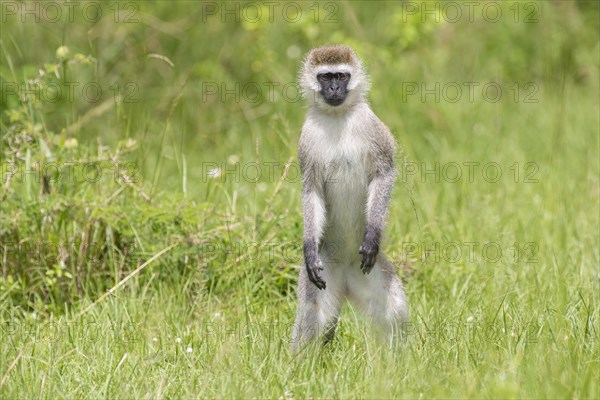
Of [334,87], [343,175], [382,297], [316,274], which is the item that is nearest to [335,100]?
[334,87]

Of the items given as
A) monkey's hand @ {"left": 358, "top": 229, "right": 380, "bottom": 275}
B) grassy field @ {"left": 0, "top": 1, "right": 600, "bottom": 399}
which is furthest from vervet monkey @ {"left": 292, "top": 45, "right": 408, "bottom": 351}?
grassy field @ {"left": 0, "top": 1, "right": 600, "bottom": 399}

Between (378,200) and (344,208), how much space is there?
0.23 meters

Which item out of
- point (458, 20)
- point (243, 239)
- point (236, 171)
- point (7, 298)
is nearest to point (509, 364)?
point (243, 239)

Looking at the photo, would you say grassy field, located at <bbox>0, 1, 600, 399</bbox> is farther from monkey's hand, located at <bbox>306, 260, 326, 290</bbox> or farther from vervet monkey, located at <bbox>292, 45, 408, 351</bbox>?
monkey's hand, located at <bbox>306, 260, 326, 290</bbox>

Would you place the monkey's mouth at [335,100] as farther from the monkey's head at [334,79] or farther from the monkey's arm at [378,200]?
the monkey's arm at [378,200]

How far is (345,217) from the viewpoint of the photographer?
590cm

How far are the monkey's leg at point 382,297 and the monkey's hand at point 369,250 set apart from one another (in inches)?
5.7

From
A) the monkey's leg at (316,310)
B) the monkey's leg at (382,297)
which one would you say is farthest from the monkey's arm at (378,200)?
the monkey's leg at (316,310)

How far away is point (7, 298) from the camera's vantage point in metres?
6.57

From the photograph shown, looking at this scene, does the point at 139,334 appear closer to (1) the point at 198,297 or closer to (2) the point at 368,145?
(1) the point at 198,297

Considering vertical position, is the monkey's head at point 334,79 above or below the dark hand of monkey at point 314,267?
above

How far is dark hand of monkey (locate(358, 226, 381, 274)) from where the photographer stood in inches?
222

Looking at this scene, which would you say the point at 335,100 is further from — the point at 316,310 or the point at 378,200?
the point at 316,310

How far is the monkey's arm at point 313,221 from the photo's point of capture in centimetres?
564
